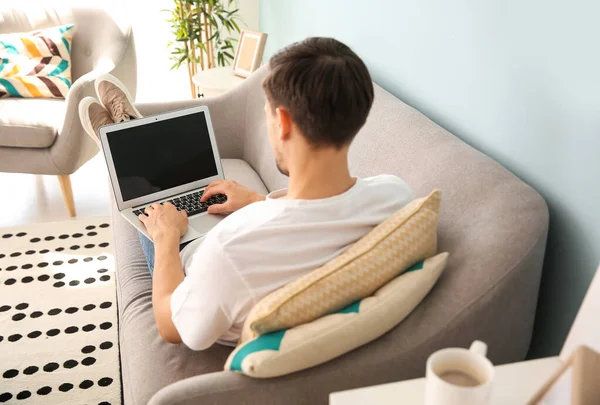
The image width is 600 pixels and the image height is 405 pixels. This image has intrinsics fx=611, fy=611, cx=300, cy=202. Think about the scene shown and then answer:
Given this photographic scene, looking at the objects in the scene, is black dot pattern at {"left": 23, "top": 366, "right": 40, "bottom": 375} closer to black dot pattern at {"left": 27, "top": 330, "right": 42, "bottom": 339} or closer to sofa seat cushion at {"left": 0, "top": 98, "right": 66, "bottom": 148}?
black dot pattern at {"left": 27, "top": 330, "right": 42, "bottom": 339}

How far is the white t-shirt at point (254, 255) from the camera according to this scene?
108 cm

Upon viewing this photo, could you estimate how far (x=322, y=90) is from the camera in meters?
1.07

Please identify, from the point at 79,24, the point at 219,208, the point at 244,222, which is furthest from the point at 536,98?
the point at 79,24

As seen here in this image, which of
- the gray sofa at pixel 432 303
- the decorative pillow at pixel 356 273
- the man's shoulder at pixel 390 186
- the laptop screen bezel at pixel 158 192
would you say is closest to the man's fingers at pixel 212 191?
the laptop screen bezel at pixel 158 192

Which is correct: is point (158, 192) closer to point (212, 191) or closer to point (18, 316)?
point (212, 191)

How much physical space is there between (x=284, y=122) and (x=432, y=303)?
437mm

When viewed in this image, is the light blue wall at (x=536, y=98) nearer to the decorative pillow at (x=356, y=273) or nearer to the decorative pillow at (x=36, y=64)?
the decorative pillow at (x=356, y=273)

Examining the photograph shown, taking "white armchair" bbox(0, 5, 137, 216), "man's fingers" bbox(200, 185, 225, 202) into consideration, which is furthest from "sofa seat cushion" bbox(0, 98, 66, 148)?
"man's fingers" bbox(200, 185, 225, 202)

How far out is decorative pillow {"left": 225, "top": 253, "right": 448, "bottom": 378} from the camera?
994 millimetres

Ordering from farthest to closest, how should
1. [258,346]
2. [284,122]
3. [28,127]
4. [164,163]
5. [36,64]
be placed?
1. [36,64]
2. [28,127]
3. [164,163]
4. [284,122]
5. [258,346]

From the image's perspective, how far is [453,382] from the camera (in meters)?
0.80

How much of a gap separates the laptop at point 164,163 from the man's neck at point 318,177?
615 millimetres

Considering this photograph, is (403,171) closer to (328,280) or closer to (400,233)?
(400,233)

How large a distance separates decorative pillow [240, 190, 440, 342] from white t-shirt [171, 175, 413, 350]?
0.04 m
